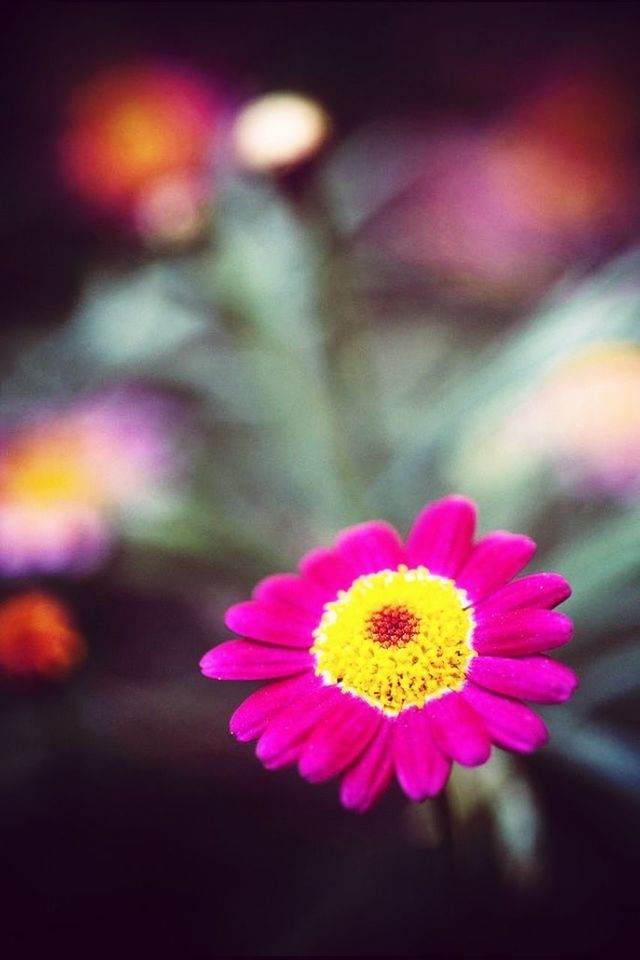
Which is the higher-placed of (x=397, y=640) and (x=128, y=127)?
(x=128, y=127)

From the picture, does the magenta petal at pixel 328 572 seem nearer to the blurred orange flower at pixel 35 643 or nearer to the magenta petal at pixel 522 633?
the magenta petal at pixel 522 633

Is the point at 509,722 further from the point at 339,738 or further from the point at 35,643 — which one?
the point at 35,643

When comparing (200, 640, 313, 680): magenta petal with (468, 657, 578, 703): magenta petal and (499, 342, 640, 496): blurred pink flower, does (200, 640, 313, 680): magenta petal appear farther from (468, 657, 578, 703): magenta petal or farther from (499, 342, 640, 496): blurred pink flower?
(499, 342, 640, 496): blurred pink flower

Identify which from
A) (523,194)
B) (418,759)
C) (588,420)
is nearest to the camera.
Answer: (418,759)

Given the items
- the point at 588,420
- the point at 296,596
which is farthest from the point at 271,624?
the point at 588,420

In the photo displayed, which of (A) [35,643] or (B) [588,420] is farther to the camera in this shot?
(B) [588,420]

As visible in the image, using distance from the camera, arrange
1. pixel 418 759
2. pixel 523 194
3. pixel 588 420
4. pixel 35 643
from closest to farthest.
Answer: pixel 418 759
pixel 35 643
pixel 588 420
pixel 523 194

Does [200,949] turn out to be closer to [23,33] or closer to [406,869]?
[406,869]
